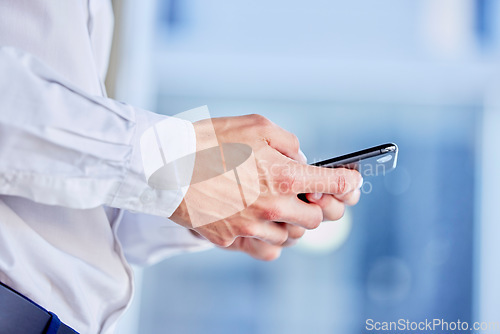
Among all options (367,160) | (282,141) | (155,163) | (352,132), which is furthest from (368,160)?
(352,132)

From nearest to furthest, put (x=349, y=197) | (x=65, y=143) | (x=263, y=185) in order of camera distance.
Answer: (x=65, y=143)
(x=263, y=185)
(x=349, y=197)

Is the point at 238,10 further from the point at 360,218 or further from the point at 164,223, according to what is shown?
the point at 164,223

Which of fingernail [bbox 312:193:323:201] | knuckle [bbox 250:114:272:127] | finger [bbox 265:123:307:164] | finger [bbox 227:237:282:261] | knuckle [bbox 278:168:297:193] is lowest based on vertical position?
finger [bbox 227:237:282:261]

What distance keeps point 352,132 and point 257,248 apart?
3.64ft

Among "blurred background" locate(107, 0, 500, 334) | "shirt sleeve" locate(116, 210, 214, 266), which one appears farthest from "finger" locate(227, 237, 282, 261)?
"blurred background" locate(107, 0, 500, 334)

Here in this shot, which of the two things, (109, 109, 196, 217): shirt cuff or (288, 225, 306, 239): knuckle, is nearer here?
(109, 109, 196, 217): shirt cuff

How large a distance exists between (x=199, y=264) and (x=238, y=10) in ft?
3.34

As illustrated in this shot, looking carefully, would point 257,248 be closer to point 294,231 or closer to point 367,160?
point 294,231

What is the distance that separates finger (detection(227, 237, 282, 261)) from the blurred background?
0.99 meters

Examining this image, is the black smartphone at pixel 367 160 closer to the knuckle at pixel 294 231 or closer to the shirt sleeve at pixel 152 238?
the knuckle at pixel 294 231

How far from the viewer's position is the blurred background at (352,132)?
1.57 meters

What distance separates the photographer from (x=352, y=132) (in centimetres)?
164

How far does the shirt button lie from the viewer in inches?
16.5

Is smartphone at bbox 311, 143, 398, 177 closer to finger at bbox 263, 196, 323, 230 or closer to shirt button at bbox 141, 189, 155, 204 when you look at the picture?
finger at bbox 263, 196, 323, 230
